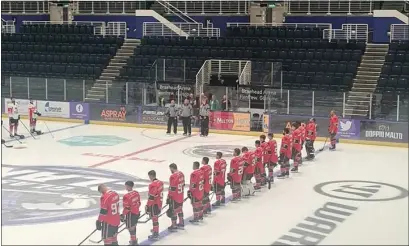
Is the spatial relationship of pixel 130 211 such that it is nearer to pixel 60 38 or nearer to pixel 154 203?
pixel 154 203

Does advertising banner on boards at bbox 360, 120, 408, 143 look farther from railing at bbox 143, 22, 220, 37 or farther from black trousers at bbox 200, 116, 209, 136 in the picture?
railing at bbox 143, 22, 220, 37

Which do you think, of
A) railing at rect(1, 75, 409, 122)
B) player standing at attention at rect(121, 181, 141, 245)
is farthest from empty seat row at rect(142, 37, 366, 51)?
player standing at attention at rect(121, 181, 141, 245)

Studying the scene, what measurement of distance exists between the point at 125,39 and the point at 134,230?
69.0ft

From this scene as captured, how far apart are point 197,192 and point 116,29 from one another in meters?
21.5

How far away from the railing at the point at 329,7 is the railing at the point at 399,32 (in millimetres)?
1979

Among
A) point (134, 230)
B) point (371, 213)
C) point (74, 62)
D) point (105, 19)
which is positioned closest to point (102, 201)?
point (134, 230)

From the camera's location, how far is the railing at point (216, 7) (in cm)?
2623

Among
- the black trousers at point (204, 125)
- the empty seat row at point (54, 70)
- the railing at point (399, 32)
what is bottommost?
the black trousers at point (204, 125)

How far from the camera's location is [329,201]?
379 centimetres

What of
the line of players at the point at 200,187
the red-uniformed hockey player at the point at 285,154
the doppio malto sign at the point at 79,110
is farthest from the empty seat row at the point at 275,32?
the red-uniformed hockey player at the point at 285,154

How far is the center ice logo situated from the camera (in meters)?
9.02

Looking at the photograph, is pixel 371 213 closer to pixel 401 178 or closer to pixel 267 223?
pixel 401 178

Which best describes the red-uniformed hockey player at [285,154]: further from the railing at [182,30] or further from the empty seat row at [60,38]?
the empty seat row at [60,38]

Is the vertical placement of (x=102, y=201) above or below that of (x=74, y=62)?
below
